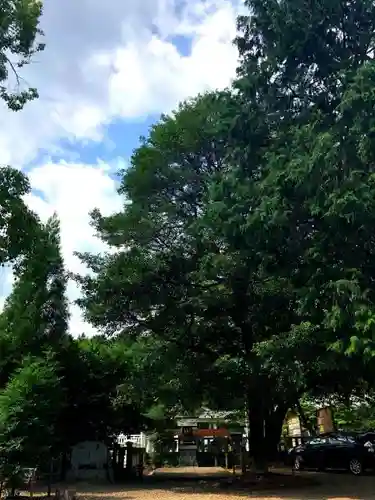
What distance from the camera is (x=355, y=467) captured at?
21.9 m

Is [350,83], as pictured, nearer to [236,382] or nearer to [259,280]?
[259,280]

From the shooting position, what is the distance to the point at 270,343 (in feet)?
47.5

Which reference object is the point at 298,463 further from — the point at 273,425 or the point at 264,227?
the point at 264,227

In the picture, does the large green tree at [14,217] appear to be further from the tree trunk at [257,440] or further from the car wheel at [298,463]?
the car wheel at [298,463]

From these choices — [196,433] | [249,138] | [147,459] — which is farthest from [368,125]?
[196,433]

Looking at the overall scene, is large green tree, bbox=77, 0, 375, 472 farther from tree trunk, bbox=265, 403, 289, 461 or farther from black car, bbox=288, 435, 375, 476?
black car, bbox=288, 435, 375, 476

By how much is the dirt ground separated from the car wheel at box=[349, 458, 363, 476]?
3.14 feet

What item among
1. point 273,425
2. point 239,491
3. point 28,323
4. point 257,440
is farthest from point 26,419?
point 273,425

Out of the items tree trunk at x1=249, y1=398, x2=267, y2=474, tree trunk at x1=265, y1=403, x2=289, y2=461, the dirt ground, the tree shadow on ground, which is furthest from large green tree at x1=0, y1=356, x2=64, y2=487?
tree trunk at x1=265, y1=403, x2=289, y2=461

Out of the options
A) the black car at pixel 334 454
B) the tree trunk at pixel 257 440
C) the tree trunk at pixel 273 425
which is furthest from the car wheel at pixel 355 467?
the tree trunk at pixel 257 440

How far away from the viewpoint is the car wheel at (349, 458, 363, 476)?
21619 mm

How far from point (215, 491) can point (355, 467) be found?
24.1 ft

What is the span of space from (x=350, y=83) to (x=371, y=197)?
3.13m

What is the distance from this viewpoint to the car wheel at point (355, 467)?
70.9ft
